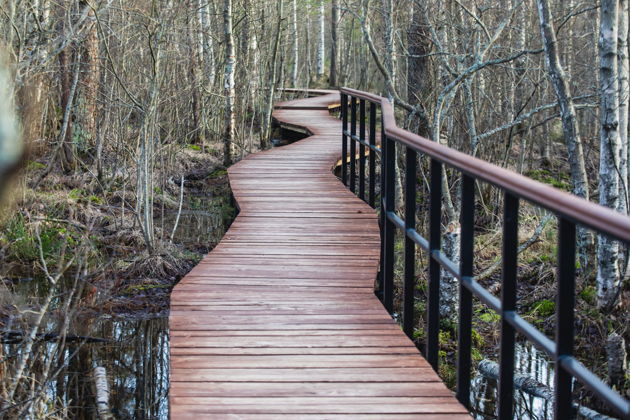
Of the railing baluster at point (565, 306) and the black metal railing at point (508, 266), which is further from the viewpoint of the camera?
the railing baluster at point (565, 306)

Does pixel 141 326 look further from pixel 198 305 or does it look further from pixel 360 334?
pixel 360 334

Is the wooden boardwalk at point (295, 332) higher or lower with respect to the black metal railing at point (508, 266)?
lower

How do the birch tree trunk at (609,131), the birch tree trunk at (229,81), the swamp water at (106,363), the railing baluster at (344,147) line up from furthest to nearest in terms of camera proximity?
the birch tree trunk at (229,81)
the railing baluster at (344,147)
the birch tree trunk at (609,131)
the swamp water at (106,363)

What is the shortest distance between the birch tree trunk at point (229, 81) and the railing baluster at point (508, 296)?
10.5m

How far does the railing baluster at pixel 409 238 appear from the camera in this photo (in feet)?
14.0

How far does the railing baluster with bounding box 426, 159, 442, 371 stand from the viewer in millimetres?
3719

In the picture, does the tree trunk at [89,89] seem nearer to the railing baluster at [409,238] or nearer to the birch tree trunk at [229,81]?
the birch tree trunk at [229,81]

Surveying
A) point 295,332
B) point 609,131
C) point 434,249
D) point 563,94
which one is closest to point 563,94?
point 563,94

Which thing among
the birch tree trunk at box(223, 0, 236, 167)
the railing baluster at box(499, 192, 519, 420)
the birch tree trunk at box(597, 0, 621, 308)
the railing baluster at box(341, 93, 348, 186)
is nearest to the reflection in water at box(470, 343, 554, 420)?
the birch tree trunk at box(597, 0, 621, 308)

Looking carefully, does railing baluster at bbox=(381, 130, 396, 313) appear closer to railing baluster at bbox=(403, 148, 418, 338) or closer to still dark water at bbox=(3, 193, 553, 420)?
railing baluster at bbox=(403, 148, 418, 338)

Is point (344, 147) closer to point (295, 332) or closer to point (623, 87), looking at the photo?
point (623, 87)

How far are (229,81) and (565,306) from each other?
11374 millimetres

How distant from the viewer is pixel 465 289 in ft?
11.0

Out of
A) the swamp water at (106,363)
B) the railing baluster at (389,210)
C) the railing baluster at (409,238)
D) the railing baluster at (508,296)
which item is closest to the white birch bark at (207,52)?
the swamp water at (106,363)
